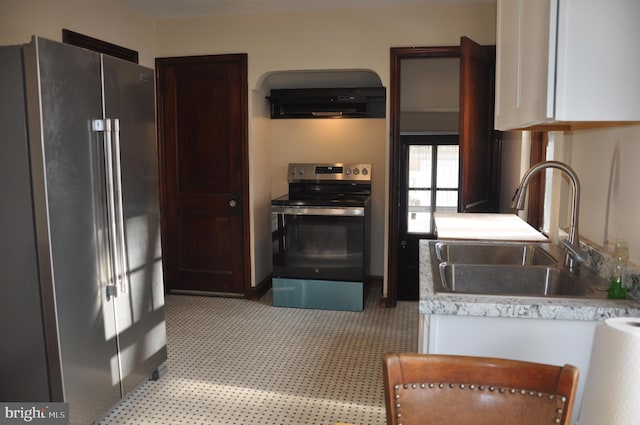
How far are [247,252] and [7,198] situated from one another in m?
2.49

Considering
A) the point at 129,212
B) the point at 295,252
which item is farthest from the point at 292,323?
the point at 129,212

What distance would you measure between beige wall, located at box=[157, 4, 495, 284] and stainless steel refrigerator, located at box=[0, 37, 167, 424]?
178 centimetres

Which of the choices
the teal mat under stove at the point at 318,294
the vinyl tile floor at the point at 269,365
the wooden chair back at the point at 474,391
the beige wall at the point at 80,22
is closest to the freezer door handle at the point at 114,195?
the vinyl tile floor at the point at 269,365

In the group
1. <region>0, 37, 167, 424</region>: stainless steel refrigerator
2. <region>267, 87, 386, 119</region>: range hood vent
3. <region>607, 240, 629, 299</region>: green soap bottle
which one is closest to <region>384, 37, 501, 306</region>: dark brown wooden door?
<region>267, 87, 386, 119</region>: range hood vent

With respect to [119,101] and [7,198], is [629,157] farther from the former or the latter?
[7,198]

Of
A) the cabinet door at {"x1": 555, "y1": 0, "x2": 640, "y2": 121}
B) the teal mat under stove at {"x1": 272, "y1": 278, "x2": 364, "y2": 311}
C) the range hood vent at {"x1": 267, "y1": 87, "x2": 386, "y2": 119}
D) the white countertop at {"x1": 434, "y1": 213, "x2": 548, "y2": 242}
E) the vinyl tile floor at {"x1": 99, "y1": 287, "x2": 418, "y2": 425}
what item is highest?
the range hood vent at {"x1": 267, "y1": 87, "x2": 386, "y2": 119}

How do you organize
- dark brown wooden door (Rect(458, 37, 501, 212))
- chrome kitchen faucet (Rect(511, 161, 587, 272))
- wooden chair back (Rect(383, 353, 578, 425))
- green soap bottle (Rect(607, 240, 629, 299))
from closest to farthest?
wooden chair back (Rect(383, 353, 578, 425))
green soap bottle (Rect(607, 240, 629, 299))
chrome kitchen faucet (Rect(511, 161, 587, 272))
dark brown wooden door (Rect(458, 37, 501, 212))

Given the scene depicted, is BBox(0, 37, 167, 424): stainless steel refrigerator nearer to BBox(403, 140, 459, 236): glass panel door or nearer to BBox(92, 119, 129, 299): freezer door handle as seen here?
BBox(92, 119, 129, 299): freezer door handle

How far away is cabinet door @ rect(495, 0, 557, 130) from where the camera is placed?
1.46 metres

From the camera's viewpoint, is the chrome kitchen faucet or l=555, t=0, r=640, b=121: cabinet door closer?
l=555, t=0, r=640, b=121: cabinet door

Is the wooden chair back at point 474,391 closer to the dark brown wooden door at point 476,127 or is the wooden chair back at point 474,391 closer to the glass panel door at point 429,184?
the dark brown wooden door at point 476,127

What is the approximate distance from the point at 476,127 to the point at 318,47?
1465 millimetres

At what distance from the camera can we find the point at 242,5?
3.98 metres

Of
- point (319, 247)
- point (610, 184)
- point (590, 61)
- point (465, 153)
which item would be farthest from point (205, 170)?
point (590, 61)
